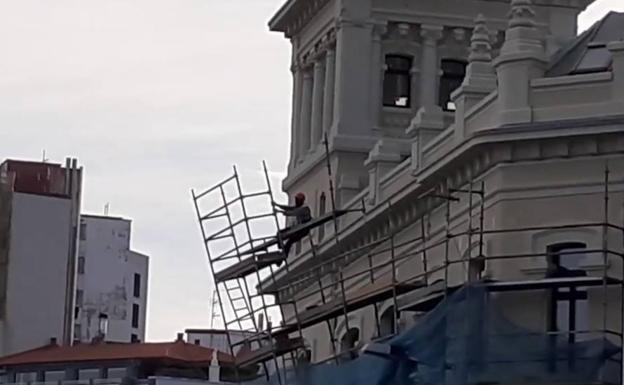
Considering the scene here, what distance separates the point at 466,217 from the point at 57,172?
188 feet

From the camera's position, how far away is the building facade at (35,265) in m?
89.0

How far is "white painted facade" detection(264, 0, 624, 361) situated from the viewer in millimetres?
37500

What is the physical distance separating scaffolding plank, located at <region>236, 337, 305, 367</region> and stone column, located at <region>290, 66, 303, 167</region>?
30.0 feet

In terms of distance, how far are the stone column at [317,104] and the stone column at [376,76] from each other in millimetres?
1717

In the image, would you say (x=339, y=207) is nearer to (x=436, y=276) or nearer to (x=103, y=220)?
(x=436, y=276)

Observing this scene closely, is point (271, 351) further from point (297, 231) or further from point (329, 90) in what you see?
point (329, 90)

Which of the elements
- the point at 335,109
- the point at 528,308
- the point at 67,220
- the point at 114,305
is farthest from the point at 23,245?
the point at 528,308

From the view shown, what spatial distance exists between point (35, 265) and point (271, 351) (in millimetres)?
46739

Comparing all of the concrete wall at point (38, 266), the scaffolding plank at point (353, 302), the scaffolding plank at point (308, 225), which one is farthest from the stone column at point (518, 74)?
the concrete wall at point (38, 266)

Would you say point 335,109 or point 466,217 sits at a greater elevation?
point 335,109

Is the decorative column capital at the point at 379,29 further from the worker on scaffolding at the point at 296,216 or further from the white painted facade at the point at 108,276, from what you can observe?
the white painted facade at the point at 108,276

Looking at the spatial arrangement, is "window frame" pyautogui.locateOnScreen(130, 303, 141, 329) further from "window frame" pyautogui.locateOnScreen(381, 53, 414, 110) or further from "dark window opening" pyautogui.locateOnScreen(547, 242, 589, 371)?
"dark window opening" pyautogui.locateOnScreen(547, 242, 589, 371)

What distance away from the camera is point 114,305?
104812mm

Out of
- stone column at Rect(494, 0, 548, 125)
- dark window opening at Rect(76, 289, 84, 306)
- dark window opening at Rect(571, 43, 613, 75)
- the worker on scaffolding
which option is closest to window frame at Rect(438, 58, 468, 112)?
the worker on scaffolding
